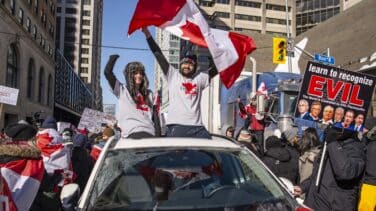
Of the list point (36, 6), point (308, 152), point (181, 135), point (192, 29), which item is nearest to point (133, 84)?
point (181, 135)

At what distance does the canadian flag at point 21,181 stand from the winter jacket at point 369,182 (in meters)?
3.01

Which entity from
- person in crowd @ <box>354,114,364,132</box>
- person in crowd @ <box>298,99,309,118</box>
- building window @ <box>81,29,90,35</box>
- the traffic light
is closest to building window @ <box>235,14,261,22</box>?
building window @ <box>81,29,90,35</box>

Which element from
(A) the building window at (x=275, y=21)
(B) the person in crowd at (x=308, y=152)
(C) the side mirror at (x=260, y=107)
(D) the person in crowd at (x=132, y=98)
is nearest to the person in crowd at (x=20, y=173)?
(D) the person in crowd at (x=132, y=98)

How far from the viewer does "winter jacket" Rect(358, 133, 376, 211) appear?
4.81 m

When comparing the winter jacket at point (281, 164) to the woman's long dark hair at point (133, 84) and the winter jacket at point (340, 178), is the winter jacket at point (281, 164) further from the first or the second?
the woman's long dark hair at point (133, 84)

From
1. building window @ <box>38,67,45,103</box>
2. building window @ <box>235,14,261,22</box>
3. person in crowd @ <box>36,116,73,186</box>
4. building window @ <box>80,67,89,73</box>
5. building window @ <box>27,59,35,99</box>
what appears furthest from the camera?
building window @ <box>80,67,89,73</box>

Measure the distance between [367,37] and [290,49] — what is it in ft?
19.6

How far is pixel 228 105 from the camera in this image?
58.5 ft

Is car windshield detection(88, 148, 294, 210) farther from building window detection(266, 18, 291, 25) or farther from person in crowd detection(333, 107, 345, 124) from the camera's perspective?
building window detection(266, 18, 291, 25)

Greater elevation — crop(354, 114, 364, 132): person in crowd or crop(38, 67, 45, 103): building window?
crop(38, 67, 45, 103): building window

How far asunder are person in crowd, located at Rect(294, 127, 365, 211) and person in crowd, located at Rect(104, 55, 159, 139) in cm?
194

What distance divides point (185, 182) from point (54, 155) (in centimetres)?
180

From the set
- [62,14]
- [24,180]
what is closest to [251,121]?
[24,180]

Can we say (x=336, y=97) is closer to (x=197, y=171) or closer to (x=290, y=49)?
(x=197, y=171)
